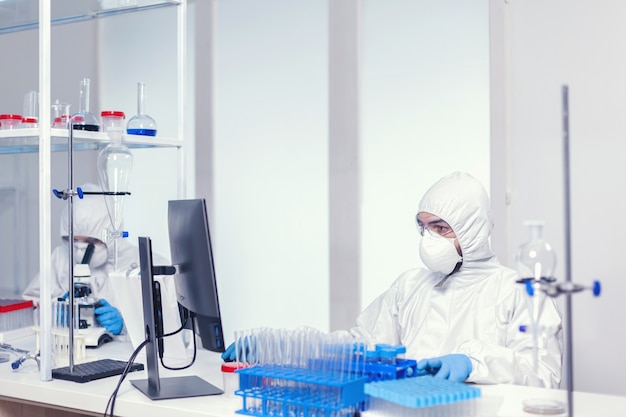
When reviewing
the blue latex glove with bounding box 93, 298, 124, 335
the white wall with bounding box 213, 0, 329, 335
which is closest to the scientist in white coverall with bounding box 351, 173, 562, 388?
the blue latex glove with bounding box 93, 298, 124, 335

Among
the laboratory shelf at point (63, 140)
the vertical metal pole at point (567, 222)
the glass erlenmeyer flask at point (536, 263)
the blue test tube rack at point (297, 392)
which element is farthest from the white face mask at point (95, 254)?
the vertical metal pole at point (567, 222)

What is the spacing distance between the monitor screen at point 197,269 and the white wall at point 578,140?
5.47ft

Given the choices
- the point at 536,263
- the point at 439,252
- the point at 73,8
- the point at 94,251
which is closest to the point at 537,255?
the point at 536,263

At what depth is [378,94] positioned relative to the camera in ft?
12.0

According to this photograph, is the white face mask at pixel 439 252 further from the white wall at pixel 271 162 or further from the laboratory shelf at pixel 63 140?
the white wall at pixel 271 162

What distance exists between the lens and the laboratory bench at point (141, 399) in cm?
175

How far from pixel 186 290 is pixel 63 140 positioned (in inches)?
30.1

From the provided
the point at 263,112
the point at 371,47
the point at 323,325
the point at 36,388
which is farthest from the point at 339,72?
the point at 36,388

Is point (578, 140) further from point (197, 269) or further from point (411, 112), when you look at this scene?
point (197, 269)

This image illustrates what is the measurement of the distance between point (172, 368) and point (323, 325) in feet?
5.54

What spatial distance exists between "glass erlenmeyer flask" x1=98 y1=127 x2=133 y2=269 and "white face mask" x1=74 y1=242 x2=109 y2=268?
35.8 inches

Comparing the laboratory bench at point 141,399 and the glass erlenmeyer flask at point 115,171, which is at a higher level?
the glass erlenmeyer flask at point 115,171

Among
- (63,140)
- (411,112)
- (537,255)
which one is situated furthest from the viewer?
(411,112)

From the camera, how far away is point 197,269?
1.89m
